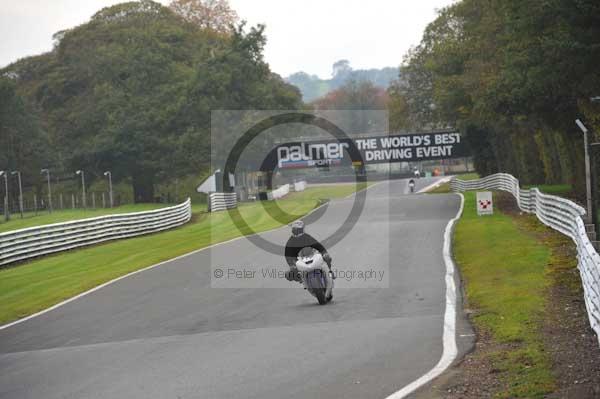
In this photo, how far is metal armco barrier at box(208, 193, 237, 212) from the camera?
2061 inches

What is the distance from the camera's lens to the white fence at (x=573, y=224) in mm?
9875

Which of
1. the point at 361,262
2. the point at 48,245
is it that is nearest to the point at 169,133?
the point at 48,245

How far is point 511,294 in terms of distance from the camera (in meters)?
14.6

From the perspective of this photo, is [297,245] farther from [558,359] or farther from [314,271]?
[558,359]

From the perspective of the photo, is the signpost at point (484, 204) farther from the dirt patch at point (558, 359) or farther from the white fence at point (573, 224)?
the dirt patch at point (558, 359)

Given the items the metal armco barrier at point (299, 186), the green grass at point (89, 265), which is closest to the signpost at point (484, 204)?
the green grass at point (89, 265)

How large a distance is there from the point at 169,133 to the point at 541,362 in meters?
64.9

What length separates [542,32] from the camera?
32.8m

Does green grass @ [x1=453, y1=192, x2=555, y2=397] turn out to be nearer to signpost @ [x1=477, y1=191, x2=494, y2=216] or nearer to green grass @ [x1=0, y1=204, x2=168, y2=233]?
signpost @ [x1=477, y1=191, x2=494, y2=216]

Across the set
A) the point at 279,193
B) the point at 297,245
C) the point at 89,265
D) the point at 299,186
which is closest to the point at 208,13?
the point at 299,186

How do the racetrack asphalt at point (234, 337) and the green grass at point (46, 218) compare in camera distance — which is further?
the green grass at point (46, 218)

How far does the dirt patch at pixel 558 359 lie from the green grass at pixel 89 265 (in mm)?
10457

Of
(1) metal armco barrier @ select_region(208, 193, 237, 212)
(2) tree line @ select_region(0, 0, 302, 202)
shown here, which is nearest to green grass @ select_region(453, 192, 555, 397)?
(1) metal armco barrier @ select_region(208, 193, 237, 212)

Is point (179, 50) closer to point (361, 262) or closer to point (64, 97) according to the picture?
point (64, 97)
